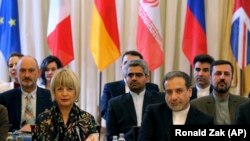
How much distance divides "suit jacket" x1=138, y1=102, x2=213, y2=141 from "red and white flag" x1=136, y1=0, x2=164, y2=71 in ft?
9.20

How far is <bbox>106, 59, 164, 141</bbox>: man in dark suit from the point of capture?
4.59m

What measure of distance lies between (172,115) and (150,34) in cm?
297

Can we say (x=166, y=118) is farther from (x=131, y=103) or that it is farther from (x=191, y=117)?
(x=131, y=103)

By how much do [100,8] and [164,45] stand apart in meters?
1.19

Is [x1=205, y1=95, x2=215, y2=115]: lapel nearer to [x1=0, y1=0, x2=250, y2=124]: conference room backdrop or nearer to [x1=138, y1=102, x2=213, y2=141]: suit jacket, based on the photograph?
[x1=138, y1=102, x2=213, y2=141]: suit jacket

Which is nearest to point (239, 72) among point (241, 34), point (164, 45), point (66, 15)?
point (241, 34)

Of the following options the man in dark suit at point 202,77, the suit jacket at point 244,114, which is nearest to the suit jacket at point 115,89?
the man in dark suit at point 202,77

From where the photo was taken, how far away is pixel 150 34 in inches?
259

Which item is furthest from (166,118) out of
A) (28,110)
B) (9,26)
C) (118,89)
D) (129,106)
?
(9,26)

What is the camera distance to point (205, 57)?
214 inches

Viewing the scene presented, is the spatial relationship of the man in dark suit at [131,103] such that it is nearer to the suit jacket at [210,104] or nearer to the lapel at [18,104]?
the suit jacket at [210,104]

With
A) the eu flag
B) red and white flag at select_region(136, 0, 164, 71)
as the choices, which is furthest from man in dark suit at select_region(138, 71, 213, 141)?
the eu flag

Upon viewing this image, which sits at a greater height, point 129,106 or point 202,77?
point 202,77

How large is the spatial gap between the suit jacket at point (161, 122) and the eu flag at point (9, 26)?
3388 millimetres
